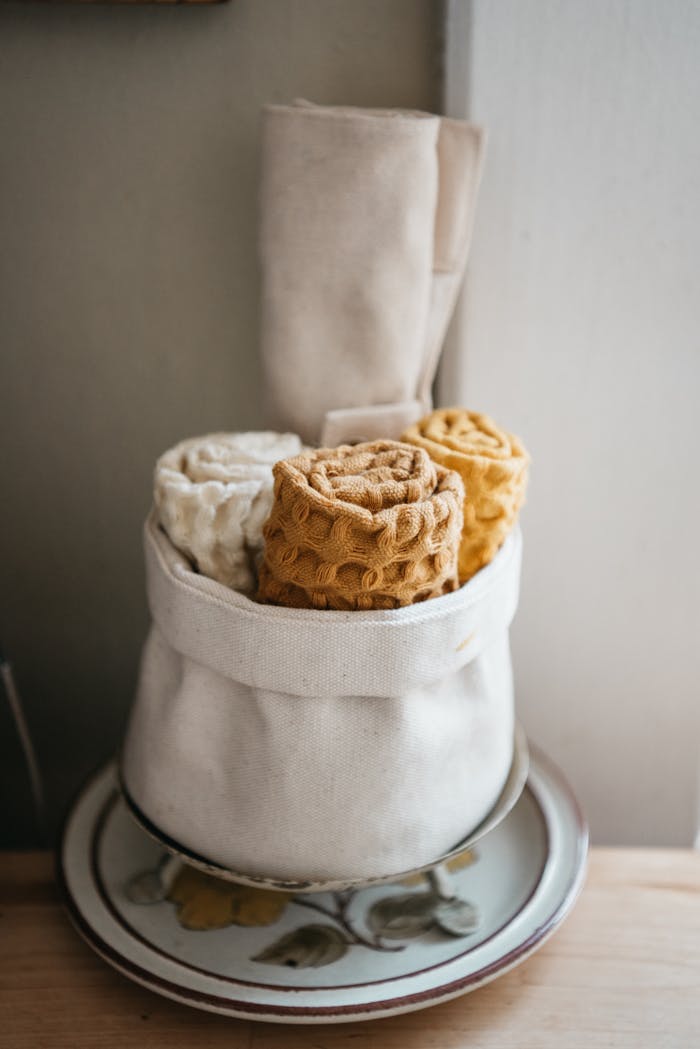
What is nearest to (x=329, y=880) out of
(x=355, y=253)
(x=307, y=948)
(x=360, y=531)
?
(x=307, y=948)

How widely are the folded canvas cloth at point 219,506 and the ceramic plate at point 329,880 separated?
183 mm

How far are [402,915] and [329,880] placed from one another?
12 centimetres

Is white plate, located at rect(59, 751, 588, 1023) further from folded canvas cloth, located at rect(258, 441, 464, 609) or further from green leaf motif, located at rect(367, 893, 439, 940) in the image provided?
folded canvas cloth, located at rect(258, 441, 464, 609)

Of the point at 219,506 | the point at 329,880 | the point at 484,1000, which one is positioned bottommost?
the point at 484,1000

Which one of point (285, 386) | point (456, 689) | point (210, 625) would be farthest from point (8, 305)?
point (456, 689)

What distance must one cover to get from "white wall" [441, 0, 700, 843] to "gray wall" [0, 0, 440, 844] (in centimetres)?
10

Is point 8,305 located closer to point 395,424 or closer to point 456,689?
point 395,424

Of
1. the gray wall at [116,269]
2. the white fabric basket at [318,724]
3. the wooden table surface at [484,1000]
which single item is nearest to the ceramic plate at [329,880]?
the white fabric basket at [318,724]

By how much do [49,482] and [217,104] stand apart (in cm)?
36

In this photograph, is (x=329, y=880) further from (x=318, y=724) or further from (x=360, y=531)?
(x=360, y=531)

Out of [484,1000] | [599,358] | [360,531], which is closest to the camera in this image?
[360,531]

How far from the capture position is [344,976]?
24.6 inches

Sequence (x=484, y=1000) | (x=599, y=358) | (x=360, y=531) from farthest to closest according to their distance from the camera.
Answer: (x=599, y=358) → (x=484, y=1000) → (x=360, y=531)

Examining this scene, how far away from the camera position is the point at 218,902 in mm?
689
